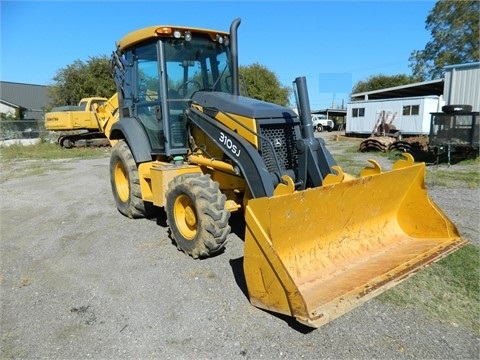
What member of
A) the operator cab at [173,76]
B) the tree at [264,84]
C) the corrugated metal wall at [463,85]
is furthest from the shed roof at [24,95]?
the operator cab at [173,76]

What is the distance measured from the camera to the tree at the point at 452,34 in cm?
3438

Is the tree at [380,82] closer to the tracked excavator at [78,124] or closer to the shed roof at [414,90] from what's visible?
the shed roof at [414,90]

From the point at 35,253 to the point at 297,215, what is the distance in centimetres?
→ 350

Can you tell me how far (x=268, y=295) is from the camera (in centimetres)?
321

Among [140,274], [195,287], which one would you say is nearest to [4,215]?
[140,274]

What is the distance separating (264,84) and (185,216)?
32833 mm

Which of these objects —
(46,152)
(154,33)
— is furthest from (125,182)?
(46,152)

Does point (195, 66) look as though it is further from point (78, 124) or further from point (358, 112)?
point (358, 112)

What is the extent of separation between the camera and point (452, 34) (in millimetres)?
36469

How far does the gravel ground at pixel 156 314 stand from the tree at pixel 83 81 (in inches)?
981

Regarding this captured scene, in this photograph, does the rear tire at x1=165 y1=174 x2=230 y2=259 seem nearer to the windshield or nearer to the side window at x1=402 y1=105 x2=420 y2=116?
A: the windshield

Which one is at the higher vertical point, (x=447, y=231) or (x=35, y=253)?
(x=447, y=231)

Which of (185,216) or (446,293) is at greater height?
(185,216)

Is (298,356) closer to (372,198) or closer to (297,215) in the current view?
(297,215)
